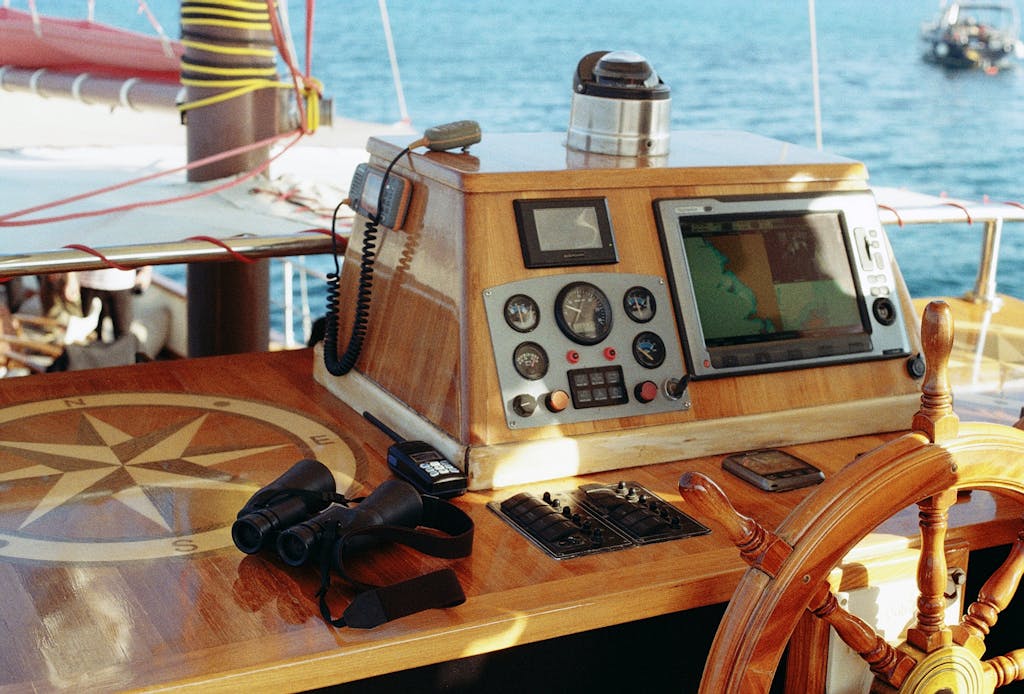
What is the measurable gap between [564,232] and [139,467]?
610 millimetres

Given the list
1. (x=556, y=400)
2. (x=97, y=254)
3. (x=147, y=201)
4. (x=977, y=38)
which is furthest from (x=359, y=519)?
(x=977, y=38)

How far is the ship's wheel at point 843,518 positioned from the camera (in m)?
1.07

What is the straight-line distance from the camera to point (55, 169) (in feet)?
11.2

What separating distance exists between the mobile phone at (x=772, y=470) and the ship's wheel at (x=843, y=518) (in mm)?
377

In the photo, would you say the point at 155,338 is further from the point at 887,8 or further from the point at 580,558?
the point at 887,8

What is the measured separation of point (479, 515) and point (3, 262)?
86 cm

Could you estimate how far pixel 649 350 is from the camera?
5.39ft

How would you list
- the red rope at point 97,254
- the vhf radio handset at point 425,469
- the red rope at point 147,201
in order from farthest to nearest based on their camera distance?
1. the red rope at point 147,201
2. the red rope at point 97,254
3. the vhf radio handset at point 425,469

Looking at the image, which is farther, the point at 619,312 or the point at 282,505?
the point at 619,312

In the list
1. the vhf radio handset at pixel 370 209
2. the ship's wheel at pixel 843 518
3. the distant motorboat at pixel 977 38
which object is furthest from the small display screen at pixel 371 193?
the distant motorboat at pixel 977 38

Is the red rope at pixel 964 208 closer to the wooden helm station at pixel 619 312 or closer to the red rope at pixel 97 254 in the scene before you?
the wooden helm station at pixel 619 312

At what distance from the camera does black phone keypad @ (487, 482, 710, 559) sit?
1.37m

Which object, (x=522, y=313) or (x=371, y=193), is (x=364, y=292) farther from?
(x=522, y=313)

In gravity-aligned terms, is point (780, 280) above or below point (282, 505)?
above
